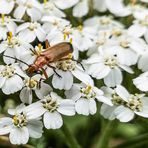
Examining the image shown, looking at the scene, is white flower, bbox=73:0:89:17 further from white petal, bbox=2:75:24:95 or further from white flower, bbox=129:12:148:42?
white petal, bbox=2:75:24:95

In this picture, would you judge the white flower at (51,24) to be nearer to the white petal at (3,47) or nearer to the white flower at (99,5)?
the white petal at (3,47)

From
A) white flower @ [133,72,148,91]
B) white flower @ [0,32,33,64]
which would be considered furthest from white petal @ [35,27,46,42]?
white flower @ [133,72,148,91]

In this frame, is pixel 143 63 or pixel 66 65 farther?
pixel 143 63

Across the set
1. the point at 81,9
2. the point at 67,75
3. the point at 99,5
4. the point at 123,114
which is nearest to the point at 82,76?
the point at 67,75

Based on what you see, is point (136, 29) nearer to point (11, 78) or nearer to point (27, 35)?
point (27, 35)

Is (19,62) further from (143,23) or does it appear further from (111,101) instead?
(143,23)

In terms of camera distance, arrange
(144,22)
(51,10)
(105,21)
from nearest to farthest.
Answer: (51,10) → (144,22) → (105,21)

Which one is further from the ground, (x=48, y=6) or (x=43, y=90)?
(x=48, y=6)
